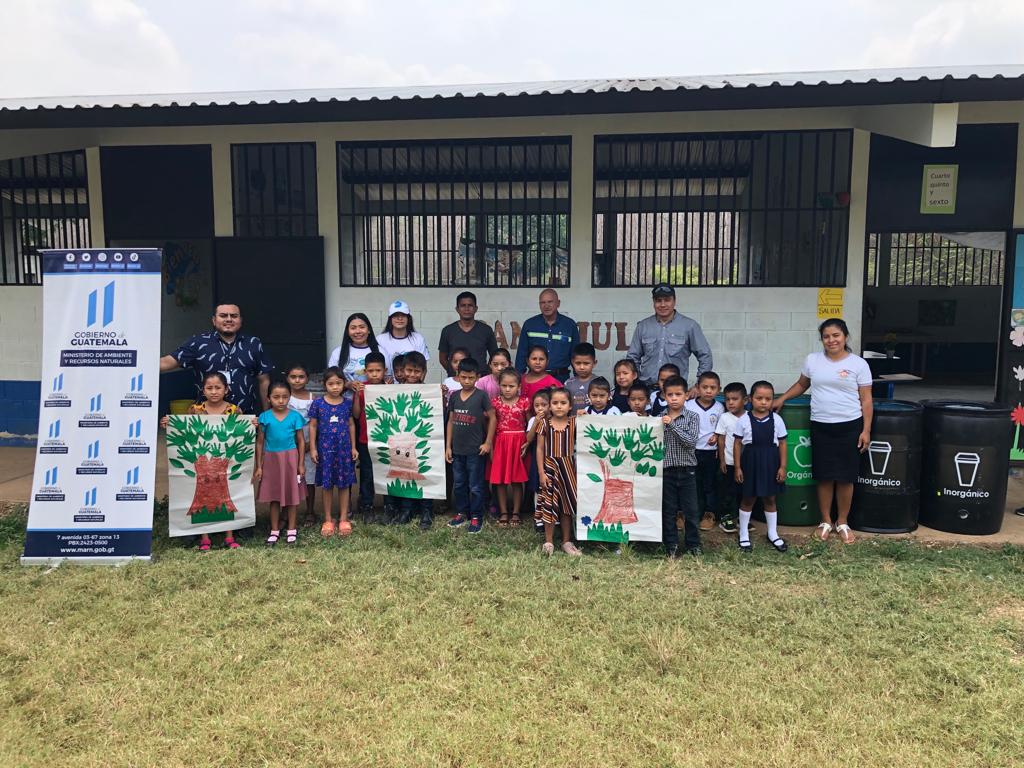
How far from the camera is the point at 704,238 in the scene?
296 inches

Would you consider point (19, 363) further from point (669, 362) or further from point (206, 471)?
point (669, 362)

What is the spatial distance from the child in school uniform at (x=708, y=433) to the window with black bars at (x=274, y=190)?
4490 mm

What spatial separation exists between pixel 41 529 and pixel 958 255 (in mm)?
18535

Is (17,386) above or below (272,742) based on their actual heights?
above

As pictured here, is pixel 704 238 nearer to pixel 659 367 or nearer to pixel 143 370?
pixel 659 367

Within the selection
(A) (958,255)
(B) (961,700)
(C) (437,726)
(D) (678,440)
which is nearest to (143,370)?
(C) (437,726)

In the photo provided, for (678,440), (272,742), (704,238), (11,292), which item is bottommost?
(272,742)

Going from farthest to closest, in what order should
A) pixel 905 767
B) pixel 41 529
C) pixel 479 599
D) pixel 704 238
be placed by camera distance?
pixel 704 238, pixel 41 529, pixel 479 599, pixel 905 767

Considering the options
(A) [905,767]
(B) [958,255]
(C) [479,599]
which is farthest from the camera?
(B) [958,255]

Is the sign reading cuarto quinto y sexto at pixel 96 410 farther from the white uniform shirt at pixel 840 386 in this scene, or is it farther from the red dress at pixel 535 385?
the white uniform shirt at pixel 840 386

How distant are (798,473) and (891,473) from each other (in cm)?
64

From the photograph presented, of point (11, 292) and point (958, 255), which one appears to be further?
point (958, 255)

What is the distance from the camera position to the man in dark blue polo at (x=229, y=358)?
5.44 meters

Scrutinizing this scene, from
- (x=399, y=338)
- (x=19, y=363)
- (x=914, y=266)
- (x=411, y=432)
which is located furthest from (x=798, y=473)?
(x=914, y=266)
